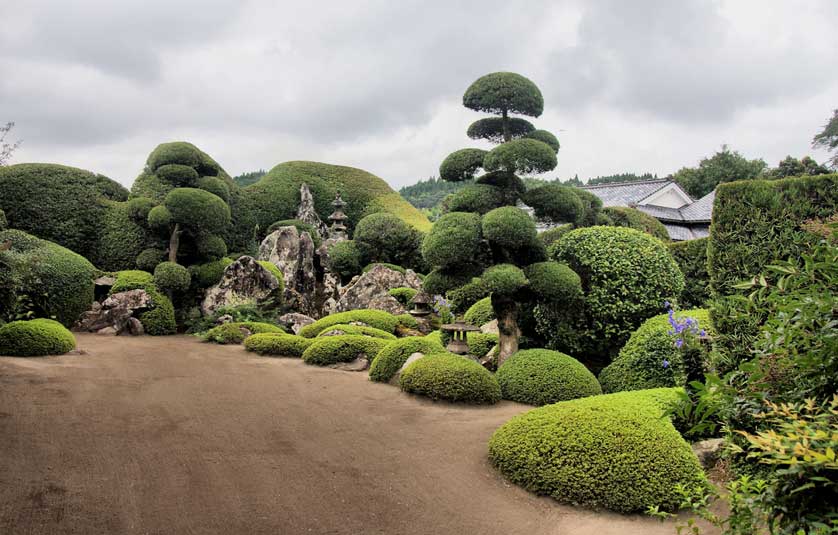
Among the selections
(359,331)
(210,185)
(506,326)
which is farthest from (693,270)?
(210,185)

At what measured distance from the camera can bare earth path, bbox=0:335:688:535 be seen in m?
3.75

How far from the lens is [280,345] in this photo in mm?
9852

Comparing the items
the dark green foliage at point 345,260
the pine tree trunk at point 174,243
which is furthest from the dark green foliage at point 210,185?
the dark green foliage at point 345,260

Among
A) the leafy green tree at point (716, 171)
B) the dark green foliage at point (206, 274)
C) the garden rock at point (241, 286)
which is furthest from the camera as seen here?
the leafy green tree at point (716, 171)

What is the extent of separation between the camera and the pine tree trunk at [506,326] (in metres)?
7.87

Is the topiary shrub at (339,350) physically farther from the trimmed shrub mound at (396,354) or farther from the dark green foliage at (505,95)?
the dark green foliage at (505,95)

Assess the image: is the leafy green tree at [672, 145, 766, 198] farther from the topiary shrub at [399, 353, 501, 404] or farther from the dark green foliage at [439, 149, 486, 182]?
the topiary shrub at [399, 353, 501, 404]

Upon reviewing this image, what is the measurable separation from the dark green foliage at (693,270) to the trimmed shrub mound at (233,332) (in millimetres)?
7977

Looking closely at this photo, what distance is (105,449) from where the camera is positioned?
4.67 meters

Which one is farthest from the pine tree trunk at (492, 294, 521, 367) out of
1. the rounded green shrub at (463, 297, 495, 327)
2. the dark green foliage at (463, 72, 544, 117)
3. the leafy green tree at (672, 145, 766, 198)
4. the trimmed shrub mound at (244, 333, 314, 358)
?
the leafy green tree at (672, 145, 766, 198)

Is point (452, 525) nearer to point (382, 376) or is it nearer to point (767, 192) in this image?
point (382, 376)

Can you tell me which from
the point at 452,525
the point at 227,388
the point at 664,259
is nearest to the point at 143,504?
the point at 452,525

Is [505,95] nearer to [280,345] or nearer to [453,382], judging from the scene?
[453,382]

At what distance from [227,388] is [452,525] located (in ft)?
13.8
